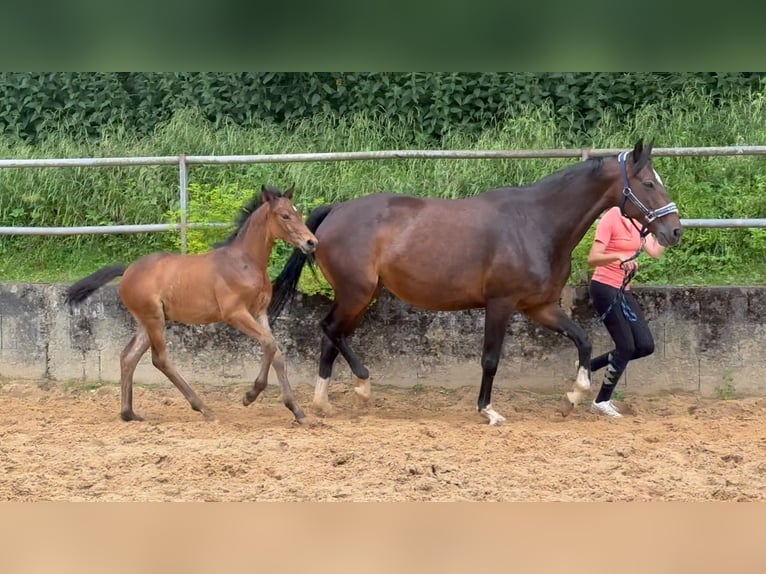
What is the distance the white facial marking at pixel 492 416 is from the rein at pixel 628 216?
108 cm

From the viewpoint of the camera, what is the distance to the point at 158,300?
7.06 metres

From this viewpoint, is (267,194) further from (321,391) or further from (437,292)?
(321,391)

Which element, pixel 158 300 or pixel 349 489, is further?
pixel 158 300

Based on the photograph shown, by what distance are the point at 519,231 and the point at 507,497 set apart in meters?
2.88

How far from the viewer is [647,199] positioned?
680 centimetres

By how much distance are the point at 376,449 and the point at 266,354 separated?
1.37 meters

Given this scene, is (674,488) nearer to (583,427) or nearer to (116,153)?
(583,427)

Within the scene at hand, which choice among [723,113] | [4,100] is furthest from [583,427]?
[4,100]

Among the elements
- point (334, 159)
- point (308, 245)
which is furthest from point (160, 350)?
point (334, 159)

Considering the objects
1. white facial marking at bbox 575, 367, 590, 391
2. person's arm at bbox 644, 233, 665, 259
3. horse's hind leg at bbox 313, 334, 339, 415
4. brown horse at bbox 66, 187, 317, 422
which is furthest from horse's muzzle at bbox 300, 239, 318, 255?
person's arm at bbox 644, 233, 665, 259

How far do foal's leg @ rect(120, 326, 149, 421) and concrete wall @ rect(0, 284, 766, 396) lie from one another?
3.02ft

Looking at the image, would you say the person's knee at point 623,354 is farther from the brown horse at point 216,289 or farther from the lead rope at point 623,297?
the brown horse at point 216,289

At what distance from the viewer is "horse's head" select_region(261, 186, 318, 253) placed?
6848mm

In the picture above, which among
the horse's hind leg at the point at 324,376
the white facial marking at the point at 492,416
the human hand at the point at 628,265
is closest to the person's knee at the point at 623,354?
the human hand at the point at 628,265
